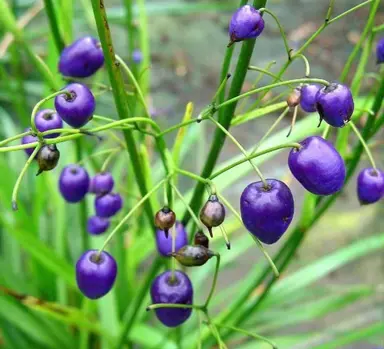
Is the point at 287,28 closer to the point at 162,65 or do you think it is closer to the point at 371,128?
the point at 162,65

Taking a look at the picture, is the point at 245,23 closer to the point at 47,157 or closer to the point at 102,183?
the point at 47,157

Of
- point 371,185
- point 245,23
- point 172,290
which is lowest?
point 172,290

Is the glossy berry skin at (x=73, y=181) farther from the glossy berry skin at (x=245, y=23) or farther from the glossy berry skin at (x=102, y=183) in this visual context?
the glossy berry skin at (x=245, y=23)

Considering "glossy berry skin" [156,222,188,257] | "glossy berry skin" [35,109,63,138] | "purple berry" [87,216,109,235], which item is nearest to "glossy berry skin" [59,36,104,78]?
"glossy berry skin" [35,109,63,138]

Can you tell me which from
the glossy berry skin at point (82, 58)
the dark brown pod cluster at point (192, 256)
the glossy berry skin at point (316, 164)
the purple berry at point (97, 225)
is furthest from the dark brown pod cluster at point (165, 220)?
the purple berry at point (97, 225)

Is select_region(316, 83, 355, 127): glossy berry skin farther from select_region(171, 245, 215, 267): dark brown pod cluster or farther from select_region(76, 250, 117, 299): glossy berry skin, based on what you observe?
select_region(76, 250, 117, 299): glossy berry skin

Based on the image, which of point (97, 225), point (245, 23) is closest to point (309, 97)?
point (245, 23)

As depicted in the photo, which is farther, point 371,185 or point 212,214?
point 371,185
